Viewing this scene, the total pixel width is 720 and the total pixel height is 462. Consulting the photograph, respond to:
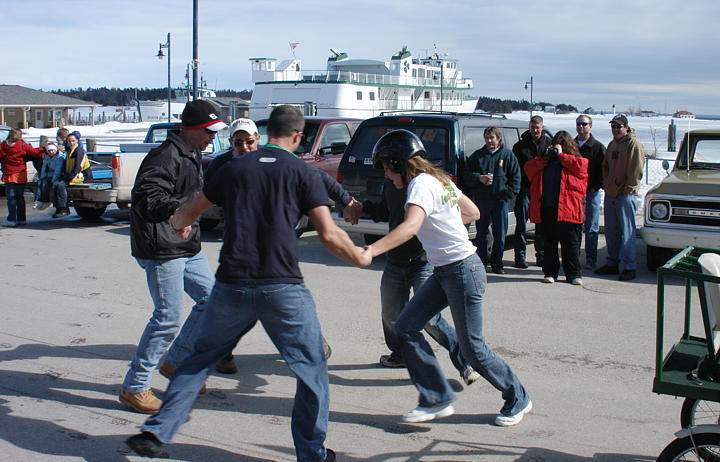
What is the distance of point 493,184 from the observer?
863cm

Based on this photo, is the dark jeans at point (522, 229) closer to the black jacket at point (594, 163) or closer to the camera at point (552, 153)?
the black jacket at point (594, 163)

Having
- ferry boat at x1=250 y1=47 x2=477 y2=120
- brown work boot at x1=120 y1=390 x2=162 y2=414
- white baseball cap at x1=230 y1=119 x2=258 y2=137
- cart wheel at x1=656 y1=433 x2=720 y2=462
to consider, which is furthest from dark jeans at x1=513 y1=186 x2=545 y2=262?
ferry boat at x1=250 y1=47 x2=477 y2=120

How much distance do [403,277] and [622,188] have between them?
4.72 meters

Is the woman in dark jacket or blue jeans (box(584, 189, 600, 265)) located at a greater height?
the woman in dark jacket

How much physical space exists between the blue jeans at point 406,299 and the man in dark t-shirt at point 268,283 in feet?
4.85

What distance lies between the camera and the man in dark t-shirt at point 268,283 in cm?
338

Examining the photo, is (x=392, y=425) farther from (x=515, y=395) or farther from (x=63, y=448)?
(x=63, y=448)

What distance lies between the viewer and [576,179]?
26.9ft

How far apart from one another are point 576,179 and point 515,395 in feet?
14.9

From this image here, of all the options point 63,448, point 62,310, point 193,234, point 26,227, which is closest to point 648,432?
point 193,234

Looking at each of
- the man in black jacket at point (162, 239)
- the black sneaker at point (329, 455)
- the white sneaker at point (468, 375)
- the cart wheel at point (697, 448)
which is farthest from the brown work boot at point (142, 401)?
the cart wheel at point (697, 448)

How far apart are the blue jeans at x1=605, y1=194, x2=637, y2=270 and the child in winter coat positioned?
31.7 feet

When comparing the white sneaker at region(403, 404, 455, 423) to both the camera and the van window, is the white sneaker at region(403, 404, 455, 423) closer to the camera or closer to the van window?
the van window

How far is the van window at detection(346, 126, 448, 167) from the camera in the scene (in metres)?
8.97
